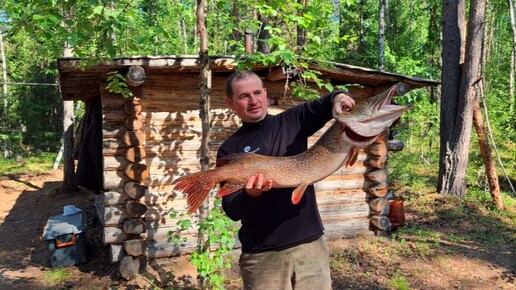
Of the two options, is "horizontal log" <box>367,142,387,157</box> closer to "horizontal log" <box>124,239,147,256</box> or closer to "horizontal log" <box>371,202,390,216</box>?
"horizontal log" <box>371,202,390,216</box>

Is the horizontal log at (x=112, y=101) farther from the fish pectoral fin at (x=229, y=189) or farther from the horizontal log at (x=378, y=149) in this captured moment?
the horizontal log at (x=378, y=149)

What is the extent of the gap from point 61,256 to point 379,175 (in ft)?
19.7

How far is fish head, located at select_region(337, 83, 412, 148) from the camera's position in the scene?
216cm

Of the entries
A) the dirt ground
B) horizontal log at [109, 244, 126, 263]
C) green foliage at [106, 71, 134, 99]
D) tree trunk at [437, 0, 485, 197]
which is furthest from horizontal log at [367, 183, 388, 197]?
green foliage at [106, 71, 134, 99]

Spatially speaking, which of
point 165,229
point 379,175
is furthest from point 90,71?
point 379,175

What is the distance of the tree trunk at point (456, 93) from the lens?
1000 cm

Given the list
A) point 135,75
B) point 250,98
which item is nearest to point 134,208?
point 135,75

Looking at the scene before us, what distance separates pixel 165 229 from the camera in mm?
6387

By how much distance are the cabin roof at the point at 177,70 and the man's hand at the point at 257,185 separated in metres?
3.64

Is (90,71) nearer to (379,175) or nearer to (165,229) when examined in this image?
(165,229)

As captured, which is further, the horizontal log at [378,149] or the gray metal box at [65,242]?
the horizontal log at [378,149]

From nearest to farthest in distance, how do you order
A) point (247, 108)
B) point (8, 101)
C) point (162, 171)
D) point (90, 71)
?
point (247, 108), point (90, 71), point (162, 171), point (8, 101)

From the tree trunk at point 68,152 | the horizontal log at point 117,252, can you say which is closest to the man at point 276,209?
the horizontal log at point 117,252

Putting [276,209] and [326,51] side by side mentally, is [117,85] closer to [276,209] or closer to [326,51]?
[326,51]
